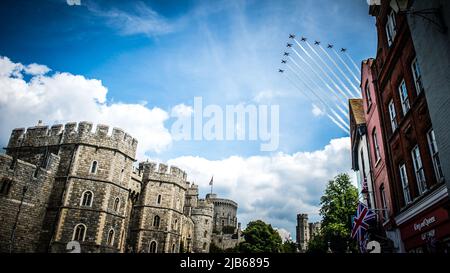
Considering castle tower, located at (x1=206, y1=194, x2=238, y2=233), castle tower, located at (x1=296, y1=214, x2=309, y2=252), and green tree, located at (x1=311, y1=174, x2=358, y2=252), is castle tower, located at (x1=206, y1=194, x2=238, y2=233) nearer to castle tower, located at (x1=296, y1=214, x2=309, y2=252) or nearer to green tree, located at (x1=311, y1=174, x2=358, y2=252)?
castle tower, located at (x1=296, y1=214, x2=309, y2=252)

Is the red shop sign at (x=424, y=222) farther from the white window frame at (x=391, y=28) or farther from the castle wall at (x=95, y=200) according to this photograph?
the castle wall at (x=95, y=200)

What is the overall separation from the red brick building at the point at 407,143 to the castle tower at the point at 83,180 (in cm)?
2194

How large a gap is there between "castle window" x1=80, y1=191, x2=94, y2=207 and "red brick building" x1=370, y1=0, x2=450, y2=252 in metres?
22.5

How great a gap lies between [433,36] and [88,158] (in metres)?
25.6

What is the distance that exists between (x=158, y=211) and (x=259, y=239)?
27730 millimetres

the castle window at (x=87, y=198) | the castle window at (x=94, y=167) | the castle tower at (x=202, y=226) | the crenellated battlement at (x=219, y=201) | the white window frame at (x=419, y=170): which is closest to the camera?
the white window frame at (x=419, y=170)

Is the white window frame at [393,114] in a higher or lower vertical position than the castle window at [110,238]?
higher

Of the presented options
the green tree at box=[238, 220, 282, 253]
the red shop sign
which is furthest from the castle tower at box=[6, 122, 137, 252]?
the green tree at box=[238, 220, 282, 253]

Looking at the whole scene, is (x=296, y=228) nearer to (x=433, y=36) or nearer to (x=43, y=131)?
(x=43, y=131)

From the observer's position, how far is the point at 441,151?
8414 millimetres

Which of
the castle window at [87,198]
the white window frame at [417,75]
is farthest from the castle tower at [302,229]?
the white window frame at [417,75]

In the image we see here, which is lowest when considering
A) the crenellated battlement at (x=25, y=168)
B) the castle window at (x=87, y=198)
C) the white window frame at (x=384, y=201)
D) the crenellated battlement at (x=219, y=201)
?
the white window frame at (x=384, y=201)

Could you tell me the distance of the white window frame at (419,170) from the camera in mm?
10833
